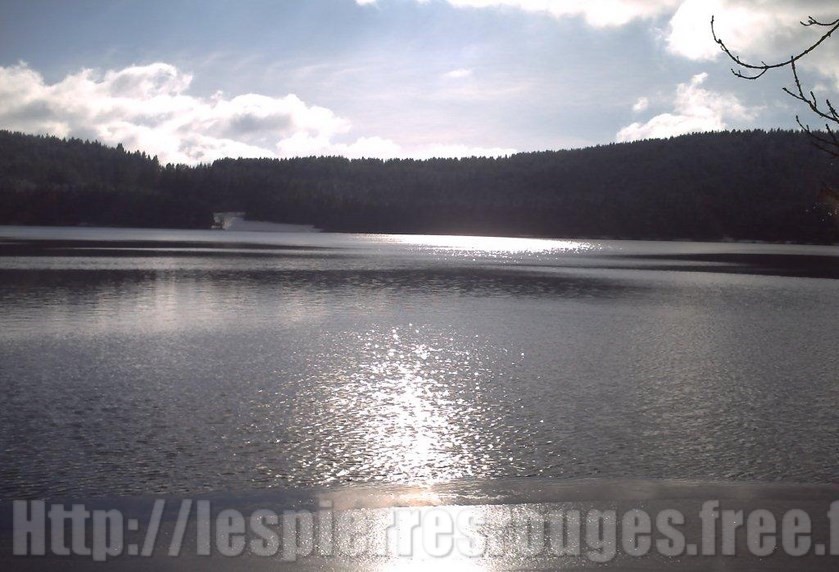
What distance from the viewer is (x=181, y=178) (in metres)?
182

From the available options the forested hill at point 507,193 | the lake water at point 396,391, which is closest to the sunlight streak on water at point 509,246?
the forested hill at point 507,193

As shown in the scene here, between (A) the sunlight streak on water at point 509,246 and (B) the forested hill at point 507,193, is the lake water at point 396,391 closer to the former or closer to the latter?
(A) the sunlight streak on water at point 509,246

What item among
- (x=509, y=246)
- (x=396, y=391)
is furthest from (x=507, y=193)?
(x=396, y=391)

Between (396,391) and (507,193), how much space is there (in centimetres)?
16899

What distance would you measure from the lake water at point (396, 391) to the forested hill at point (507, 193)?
11115cm

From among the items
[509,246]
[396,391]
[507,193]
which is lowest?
[396,391]

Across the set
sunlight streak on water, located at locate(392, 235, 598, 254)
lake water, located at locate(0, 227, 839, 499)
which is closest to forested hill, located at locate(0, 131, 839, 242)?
sunlight streak on water, located at locate(392, 235, 598, 254)

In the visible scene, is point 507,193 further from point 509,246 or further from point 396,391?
point 396,391

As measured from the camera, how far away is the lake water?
8555mm

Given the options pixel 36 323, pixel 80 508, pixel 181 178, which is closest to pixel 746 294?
pixel 36 323

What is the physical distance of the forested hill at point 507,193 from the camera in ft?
455

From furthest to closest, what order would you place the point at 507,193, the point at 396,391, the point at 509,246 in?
the point at 507,193 < the point at 509,246 < the point at 396,391

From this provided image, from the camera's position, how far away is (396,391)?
12.5m

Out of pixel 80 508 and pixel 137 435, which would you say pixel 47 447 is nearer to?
pixel 137 435
